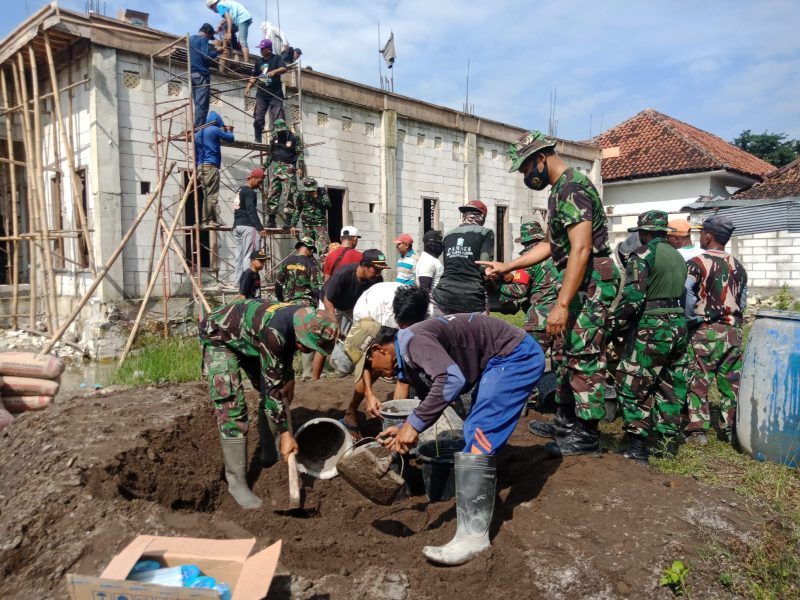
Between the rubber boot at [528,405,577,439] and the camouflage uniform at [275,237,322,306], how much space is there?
9.79 ft

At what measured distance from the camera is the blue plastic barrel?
3.98 metres

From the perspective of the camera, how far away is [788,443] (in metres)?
4.01

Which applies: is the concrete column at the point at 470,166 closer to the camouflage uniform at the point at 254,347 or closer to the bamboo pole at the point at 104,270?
the bamboo pole at the point at 104,270

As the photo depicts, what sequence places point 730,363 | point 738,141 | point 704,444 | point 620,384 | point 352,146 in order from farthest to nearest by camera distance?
point 738,141 → point 352,146 → point 730,363 → point 704,444 → point 620,384

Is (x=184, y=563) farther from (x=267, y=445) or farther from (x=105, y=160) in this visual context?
(x=105, y=160)

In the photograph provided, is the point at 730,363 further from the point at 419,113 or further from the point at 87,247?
the point at 419,113

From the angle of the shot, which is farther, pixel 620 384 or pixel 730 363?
pixel 730 363

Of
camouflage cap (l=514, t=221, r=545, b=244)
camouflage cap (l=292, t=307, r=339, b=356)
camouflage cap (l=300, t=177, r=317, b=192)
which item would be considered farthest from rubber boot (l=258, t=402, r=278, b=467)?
camouflage cap (l=300, t=177, r=317, b=192)

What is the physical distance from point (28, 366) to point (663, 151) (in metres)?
21.4

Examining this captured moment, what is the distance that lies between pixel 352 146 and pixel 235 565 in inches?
416

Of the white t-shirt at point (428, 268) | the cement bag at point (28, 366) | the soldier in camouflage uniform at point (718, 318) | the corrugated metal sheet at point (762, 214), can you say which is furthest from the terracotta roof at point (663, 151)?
the cement bag at point (28, 366)

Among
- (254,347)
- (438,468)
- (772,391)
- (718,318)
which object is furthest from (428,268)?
(772,391)

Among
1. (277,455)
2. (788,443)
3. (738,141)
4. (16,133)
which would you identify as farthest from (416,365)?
(738,141)

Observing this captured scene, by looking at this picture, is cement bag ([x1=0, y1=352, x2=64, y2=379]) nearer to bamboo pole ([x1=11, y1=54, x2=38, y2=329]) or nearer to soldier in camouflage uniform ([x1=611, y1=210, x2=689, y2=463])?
soldier in camouflage uniform ([x1=611, y1=210, x2=689, y2=463])
